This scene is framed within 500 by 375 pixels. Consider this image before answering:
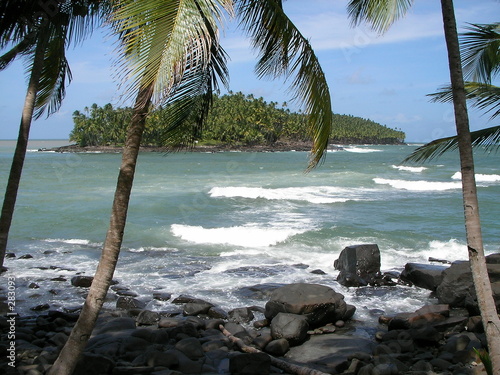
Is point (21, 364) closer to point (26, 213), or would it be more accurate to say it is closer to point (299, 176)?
point (26, 213)

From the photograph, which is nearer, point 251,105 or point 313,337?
point 313,337

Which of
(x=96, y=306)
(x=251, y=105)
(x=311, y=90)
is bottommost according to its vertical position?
(x=96, y=306)

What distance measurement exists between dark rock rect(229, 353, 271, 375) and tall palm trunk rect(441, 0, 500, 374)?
8.55 ft

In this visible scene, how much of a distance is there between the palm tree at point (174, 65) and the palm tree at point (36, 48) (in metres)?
1.29

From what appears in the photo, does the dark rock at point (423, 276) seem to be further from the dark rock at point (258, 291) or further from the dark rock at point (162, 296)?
the dark rock at point (162, 296)

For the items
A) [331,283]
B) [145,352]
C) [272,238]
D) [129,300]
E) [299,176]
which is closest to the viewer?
[145,352]

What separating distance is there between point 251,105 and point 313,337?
9472 cm

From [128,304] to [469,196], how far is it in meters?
6.95

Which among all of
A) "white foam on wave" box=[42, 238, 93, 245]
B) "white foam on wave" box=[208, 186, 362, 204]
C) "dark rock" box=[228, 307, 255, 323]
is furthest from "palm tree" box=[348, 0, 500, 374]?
"white foam on wave" box=[208, 186, 362, 204]

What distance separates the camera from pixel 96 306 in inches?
165

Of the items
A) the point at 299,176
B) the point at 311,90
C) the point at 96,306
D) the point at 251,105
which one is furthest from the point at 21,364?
the point at 251,105

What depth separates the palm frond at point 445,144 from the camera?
6027 mm

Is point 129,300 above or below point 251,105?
below

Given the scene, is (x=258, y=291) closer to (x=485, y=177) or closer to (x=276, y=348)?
(x=276, y=348)
